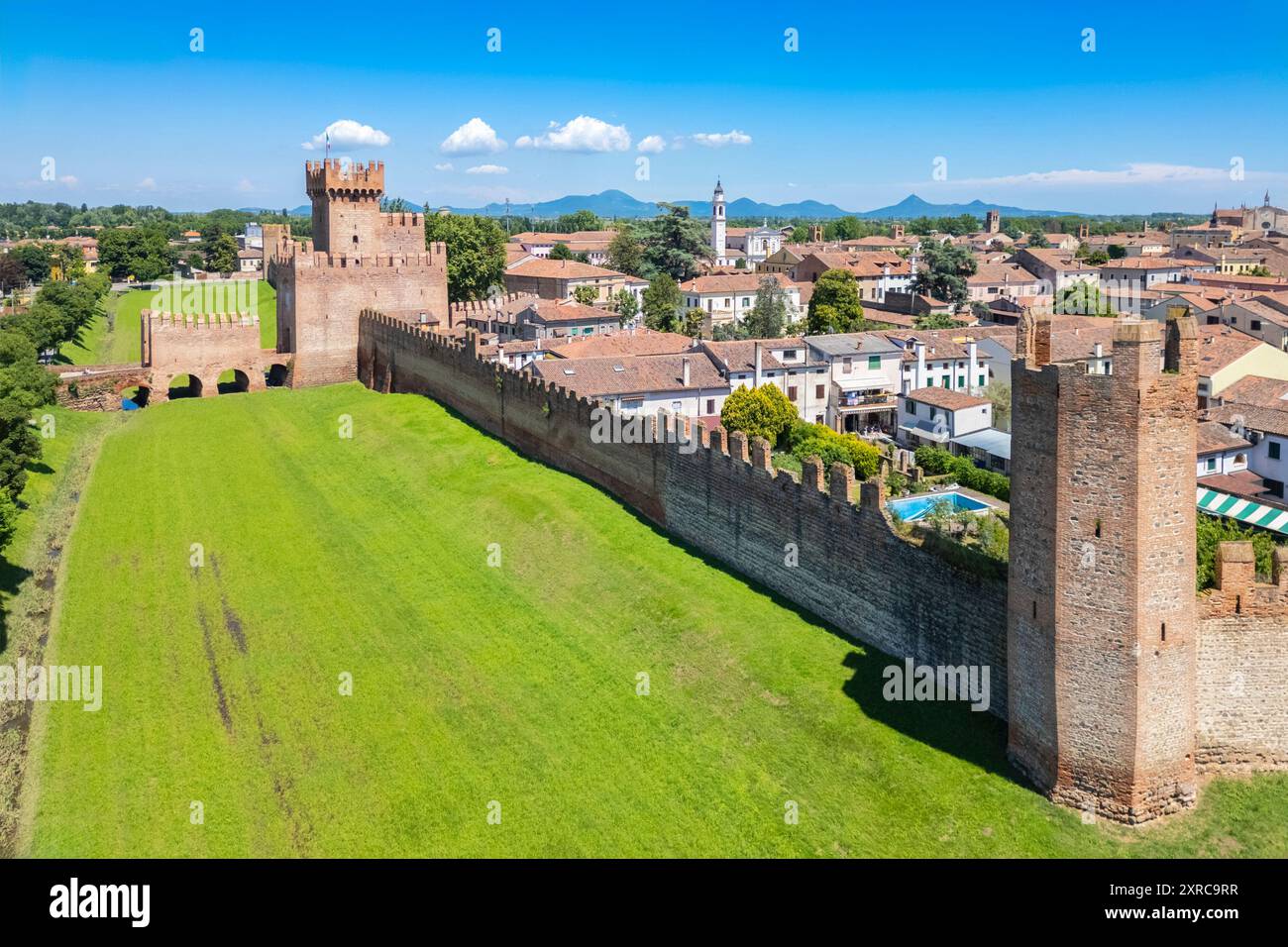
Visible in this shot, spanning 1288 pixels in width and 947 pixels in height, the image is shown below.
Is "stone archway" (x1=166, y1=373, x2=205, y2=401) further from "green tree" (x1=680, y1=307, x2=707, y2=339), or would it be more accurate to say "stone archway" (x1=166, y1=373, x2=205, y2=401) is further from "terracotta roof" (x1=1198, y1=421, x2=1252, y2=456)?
"terracotta roof" (x1=1198, y1=421, x2=1252, y2=456)

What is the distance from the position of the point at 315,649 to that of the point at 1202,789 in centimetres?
1738

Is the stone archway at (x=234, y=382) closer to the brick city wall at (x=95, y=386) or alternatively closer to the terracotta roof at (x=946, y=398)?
the brick city wall at (x=95, y=386)

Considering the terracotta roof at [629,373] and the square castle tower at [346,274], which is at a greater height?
the square castle tower at [346,274]

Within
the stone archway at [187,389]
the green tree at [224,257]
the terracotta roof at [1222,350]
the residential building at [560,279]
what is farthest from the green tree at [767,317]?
the green tree at [224,257]

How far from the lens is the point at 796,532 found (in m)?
23.8

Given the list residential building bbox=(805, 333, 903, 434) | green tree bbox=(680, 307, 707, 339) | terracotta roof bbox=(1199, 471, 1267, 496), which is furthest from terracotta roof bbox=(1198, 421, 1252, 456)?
green tree bbox=(680, 307, 707, 339)

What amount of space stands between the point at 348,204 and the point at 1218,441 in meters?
37.1

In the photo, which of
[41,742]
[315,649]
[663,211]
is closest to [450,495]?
[315,649]

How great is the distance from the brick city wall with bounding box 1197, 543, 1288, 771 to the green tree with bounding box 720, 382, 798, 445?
27589mm

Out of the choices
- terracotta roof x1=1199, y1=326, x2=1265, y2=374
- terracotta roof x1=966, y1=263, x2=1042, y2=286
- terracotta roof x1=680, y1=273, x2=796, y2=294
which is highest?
terracotta roof x1=966, y1=263, x2=1042, y2=286

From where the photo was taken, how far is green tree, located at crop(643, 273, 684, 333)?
77250 mm

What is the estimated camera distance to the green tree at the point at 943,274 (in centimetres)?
8925

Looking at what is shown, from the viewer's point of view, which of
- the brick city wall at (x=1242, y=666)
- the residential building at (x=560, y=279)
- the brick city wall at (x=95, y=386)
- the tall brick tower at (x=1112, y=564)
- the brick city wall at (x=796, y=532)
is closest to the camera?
the tall brick tower at (x=1112, y=564)

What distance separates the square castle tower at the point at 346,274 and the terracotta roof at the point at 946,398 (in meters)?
22.2
